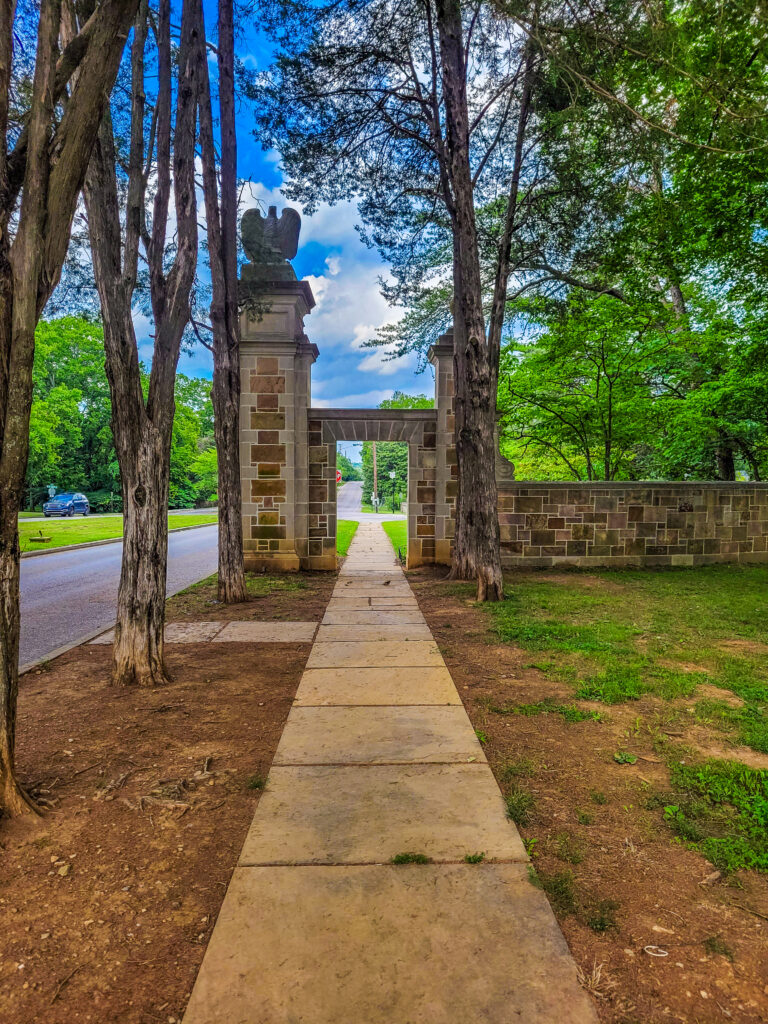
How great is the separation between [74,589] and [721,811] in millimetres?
9608

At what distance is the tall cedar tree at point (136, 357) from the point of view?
3.83 meters

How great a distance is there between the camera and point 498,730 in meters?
3.35

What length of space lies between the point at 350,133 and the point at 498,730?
9.77 meters

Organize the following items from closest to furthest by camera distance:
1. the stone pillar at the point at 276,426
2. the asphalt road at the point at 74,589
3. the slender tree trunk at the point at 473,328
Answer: the asphalt road at the point at 74,589 → the slender tree trunk at the point at 473,328 → the stone pillar at the point at 276,426

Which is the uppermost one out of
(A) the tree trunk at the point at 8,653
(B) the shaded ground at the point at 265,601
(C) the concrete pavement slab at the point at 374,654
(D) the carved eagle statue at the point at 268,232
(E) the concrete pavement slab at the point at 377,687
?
(D) the carved eagle statue at the point at 268,232

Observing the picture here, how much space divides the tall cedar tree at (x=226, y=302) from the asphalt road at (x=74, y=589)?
69.7 inches

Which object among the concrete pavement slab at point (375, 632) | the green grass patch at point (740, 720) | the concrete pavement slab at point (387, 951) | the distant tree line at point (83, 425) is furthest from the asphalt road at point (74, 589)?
the distant tree line at point (83, 425)

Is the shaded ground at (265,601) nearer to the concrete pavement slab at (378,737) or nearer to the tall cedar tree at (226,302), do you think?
the tall cedar tree at (226,302)

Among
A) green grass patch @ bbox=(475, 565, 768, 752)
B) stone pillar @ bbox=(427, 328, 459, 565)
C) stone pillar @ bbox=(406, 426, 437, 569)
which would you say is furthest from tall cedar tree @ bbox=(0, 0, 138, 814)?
stone pillar @ bbox=(427, 328, 459, 565)

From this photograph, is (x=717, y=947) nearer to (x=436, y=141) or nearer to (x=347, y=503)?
(x=436, y=141)

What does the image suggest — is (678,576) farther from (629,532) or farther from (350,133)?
(350,133)

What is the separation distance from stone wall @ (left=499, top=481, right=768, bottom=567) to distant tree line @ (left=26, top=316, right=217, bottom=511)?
20.2 meters

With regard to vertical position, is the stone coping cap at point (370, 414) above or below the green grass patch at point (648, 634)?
above

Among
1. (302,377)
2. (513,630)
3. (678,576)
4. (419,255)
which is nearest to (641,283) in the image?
(419,255)
